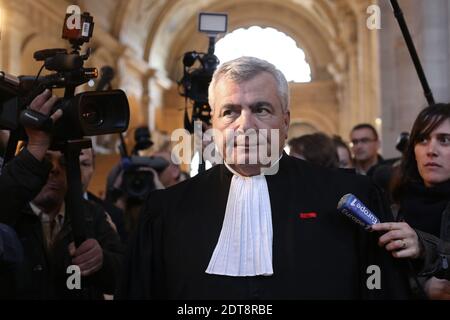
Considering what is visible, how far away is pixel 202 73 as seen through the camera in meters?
4.91

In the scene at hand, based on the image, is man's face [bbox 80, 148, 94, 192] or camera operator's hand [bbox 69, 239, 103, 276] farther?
man's face [bbox 80, 148, 94, 192]

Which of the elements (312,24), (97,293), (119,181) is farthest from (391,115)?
(312,24)

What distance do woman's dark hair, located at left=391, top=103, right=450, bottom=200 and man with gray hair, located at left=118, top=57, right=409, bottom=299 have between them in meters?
0.84

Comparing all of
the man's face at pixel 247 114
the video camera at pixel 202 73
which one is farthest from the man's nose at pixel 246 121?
the video camera at pixel 202 73

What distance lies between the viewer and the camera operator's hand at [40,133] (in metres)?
2.91

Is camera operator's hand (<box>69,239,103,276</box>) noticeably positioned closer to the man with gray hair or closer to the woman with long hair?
the man with gray hair

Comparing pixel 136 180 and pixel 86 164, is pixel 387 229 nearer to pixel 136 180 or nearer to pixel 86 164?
pixel 86 164

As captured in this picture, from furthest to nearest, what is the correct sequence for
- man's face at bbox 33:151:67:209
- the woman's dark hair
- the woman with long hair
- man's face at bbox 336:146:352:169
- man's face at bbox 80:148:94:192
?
man's face at bbox 336:146:352:169
man's face at bbox 80:148:94:192
man's face at bbox 33:151:67:209
the woman's dark hair
the woman with long hair

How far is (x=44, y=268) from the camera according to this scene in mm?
3408

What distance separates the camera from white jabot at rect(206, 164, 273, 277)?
256cm

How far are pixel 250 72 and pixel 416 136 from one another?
3.82ft

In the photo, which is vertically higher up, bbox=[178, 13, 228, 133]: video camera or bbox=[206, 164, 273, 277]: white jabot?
bbox=[178, 13, 228, 133]: video camera

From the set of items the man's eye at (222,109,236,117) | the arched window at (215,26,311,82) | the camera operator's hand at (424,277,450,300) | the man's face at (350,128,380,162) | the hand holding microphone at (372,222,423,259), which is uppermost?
the arched window at (215,26,311,82)

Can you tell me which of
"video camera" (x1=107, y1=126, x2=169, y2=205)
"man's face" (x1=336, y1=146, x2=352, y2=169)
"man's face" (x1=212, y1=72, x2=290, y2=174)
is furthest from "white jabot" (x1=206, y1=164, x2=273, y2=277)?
"man's face" (x1=336, y1=146, x2=352, y2=169)
